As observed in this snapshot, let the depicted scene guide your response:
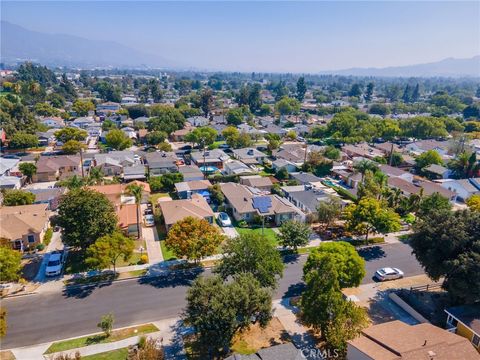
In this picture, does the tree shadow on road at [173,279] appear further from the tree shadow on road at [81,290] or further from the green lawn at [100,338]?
the green lawn at [100,338]

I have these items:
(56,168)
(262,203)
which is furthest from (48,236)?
(262,203)

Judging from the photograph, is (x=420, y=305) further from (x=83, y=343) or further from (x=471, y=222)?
(x=83, y=343)

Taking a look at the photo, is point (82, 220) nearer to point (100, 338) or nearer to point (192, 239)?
point (192, 239)

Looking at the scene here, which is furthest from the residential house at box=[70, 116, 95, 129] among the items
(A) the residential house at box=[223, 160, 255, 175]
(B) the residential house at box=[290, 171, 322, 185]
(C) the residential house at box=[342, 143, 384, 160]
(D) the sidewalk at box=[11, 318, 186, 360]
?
(D) the sidewalk at box=[11, 318, 186, 360]

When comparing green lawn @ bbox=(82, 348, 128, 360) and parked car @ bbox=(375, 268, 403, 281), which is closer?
green lawn @ bbox=(82, 348, 128, 360)

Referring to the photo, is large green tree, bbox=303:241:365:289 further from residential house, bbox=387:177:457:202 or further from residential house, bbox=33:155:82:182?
residential house, bbox=33:155:82:182
